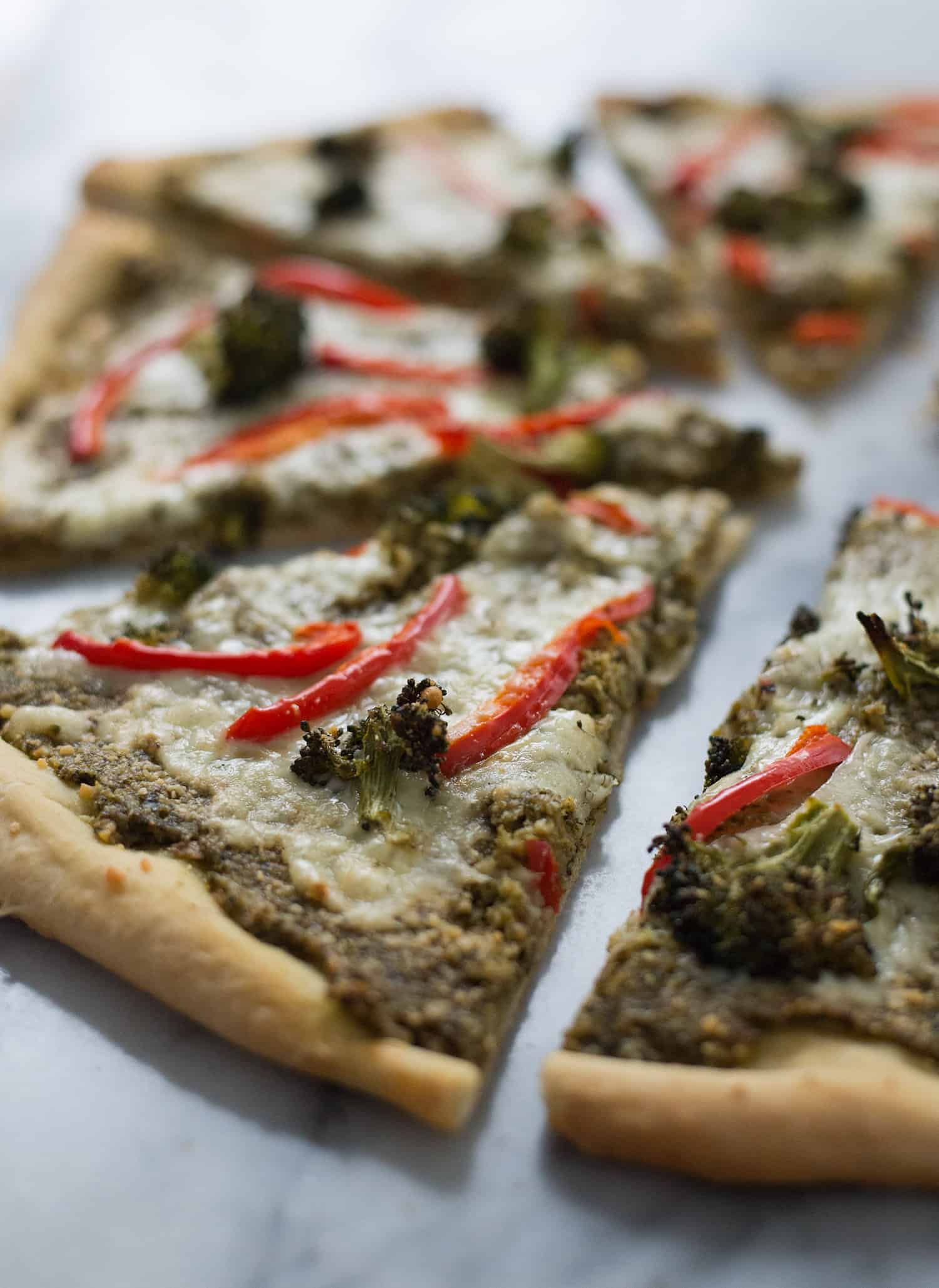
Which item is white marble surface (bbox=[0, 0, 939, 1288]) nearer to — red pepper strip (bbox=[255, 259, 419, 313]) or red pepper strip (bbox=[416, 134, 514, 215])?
red pepper strip (bbox=[255, 259, 419, 313])

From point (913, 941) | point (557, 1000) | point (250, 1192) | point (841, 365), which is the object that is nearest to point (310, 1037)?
point (250, 1192)

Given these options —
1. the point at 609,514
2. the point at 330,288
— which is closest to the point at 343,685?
the point at 609,514

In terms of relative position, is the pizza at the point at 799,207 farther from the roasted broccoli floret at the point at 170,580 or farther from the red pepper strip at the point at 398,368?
the roasted broccoli floret at the point at 170,580

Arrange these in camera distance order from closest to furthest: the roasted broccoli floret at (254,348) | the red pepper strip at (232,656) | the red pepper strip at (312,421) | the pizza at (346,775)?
the pizza at (346,775) → the red pepper strip at (232,656) → the red pepper strip at (312,421) → the roasted broccoli floret at (254,348)

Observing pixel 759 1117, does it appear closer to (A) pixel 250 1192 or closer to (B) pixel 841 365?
(A) pixel 250 1192

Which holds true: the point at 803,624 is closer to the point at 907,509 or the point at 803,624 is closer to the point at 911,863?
the point at 907,509

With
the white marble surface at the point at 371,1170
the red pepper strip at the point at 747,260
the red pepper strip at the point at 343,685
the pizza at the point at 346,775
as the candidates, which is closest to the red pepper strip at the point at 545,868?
the pizza at the point at 346,775
